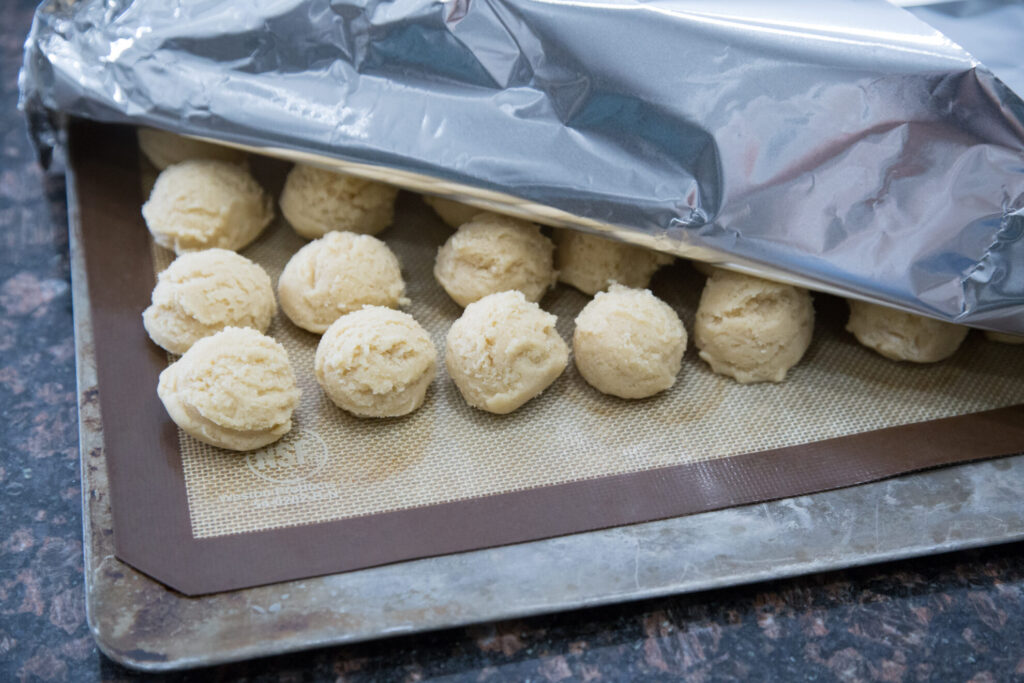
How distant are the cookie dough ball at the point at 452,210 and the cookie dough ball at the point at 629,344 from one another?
30 centimetres

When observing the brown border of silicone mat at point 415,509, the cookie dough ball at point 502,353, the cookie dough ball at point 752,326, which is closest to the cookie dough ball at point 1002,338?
the brown border of silicone mat at point 415,509

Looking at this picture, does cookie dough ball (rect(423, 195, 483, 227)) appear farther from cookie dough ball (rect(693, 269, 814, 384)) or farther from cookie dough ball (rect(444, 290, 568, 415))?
cookie dough ball (rect(693, 269, 814, 384))

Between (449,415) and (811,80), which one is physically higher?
(811,80)

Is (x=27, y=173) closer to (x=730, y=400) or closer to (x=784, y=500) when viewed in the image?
(x=730, y=400)

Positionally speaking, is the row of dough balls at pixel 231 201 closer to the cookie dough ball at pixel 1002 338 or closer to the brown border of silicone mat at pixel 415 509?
the brown border of silicone mat at pixel 415 509

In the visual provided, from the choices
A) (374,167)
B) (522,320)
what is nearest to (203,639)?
(522,320)

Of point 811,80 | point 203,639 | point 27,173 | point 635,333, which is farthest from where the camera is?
point 27,173

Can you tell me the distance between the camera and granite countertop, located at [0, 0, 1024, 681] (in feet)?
3.53

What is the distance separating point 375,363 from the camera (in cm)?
124

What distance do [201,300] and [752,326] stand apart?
2.55ft

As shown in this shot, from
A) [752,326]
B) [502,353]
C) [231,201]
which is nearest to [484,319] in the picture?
[502,353]

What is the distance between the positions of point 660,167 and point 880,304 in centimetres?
35

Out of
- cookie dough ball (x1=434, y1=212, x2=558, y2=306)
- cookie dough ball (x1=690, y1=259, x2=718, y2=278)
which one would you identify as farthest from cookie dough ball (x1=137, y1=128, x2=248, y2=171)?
cookie dough ball (x1=690, y1=259, x2=718, y2=278)

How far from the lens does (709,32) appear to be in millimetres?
1189
